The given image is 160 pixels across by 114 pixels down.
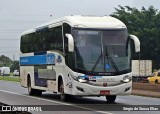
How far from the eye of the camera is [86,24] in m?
20.5

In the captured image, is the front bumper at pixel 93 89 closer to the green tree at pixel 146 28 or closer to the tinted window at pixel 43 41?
the tinted window at pixel 43 41

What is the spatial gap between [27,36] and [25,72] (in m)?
2.14

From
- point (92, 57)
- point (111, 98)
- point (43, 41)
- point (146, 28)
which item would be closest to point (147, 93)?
point (43, 41)

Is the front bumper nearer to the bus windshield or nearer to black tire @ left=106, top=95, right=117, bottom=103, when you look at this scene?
the bus windshield

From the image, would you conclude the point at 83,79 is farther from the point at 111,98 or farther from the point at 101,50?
the point at 111,98

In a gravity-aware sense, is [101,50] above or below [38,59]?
above

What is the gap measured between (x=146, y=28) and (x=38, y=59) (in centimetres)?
5170

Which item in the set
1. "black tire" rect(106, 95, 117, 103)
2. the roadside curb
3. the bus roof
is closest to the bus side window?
the bus roof

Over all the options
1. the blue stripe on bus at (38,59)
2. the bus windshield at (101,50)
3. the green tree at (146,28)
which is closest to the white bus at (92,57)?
the bus windshield at (101,50)

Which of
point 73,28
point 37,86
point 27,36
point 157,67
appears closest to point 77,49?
point 73,28

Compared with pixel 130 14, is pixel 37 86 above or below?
below

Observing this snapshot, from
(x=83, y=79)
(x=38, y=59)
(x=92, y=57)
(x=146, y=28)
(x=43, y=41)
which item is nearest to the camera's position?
(x=83, y=79)

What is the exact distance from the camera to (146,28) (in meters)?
75.8

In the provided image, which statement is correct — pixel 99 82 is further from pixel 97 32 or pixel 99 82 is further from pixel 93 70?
pixel 97 32
